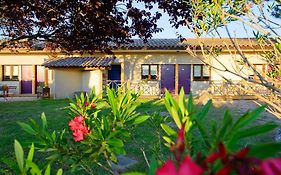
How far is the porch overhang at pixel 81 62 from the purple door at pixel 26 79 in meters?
3.30

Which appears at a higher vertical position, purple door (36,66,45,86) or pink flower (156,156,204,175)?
purple door (36,66,45,86)

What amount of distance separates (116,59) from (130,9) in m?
14.4

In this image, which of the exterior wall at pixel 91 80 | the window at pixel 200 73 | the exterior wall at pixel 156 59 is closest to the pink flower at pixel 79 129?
the exterior wall at pixel 91 80

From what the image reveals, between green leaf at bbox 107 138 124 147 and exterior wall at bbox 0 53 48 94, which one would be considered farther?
exterior wall at bbox 0 53 48 94

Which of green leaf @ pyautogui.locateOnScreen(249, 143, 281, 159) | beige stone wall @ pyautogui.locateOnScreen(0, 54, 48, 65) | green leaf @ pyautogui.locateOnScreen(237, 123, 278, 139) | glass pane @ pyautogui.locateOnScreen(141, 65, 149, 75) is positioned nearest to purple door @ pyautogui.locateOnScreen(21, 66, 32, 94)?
beige stone wall @ pyautogui.locateOnScreen(0, 54, 48, 65)

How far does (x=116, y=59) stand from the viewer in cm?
2089

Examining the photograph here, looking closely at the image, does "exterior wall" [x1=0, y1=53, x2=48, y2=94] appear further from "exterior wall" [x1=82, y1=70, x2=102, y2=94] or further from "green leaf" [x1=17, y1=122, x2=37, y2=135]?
"green leaf" [x1=17, y1=122, x2=37, y2=135]

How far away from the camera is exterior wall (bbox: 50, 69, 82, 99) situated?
20.0 metres

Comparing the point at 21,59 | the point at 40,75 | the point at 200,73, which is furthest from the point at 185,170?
the point at 40,75

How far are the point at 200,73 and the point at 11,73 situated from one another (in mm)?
13460

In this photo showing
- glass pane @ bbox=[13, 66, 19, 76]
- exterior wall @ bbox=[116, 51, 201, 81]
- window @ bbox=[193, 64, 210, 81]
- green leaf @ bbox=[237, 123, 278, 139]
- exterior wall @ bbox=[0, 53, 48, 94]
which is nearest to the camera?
green leaf @ bbox=[237, 123, 278, 139]

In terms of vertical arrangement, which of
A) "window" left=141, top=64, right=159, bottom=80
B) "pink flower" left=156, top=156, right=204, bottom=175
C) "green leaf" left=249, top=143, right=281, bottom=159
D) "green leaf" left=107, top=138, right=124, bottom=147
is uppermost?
"window" left=141, top=64, right=159, bottom=80

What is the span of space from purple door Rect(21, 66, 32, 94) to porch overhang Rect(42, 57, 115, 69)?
3.30 meters

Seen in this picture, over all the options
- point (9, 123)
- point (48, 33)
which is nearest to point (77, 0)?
point (48, 33)
